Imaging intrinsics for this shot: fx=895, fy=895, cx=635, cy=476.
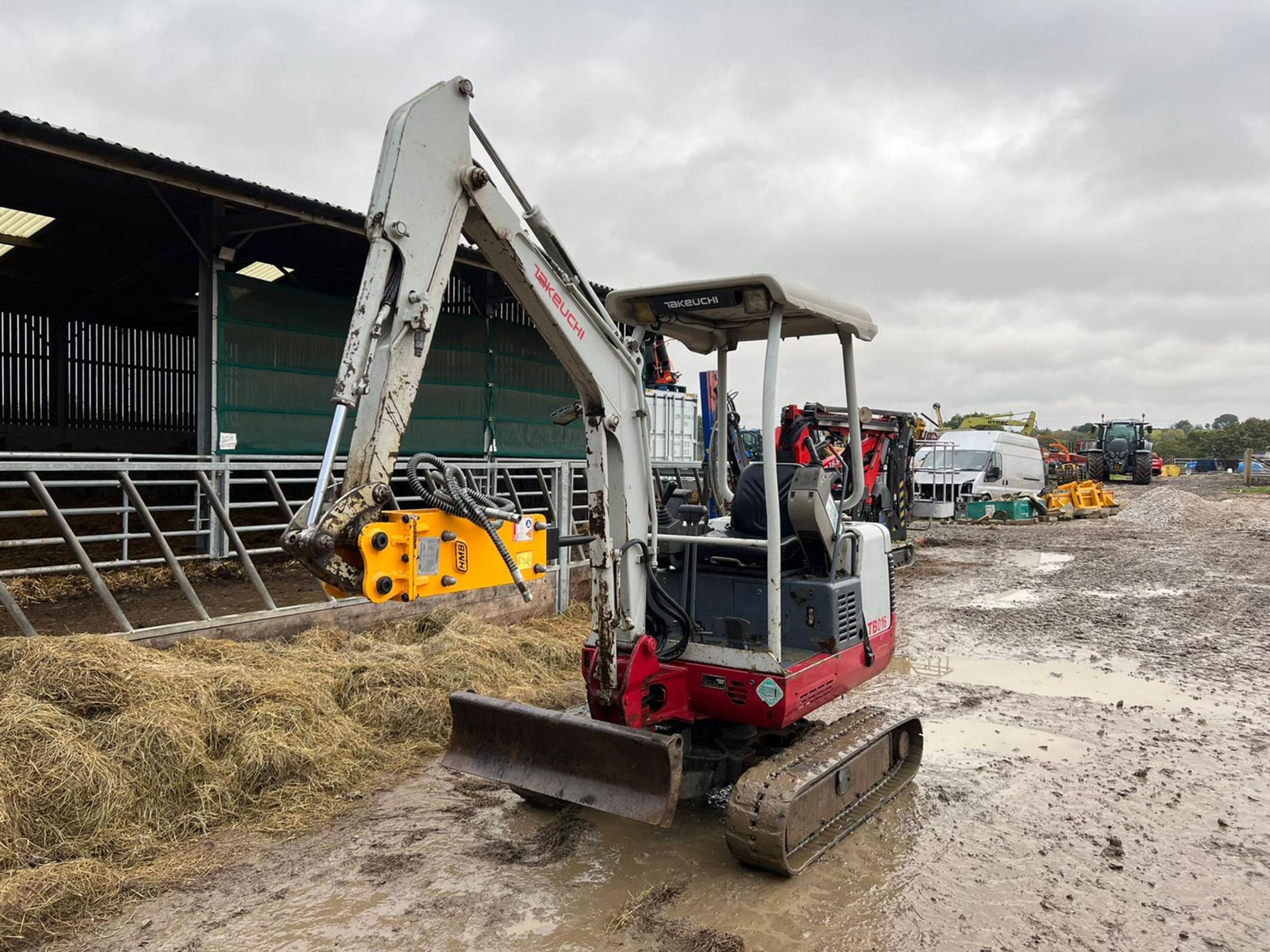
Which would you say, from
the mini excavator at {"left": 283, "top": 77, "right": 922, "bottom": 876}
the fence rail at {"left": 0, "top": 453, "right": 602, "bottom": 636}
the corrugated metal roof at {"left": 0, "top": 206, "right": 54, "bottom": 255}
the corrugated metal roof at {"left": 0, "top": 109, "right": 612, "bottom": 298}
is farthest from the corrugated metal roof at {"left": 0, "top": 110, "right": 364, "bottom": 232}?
the mini excavator at {"left": 283, "top": 77, "right": 922, "bottom": 876}

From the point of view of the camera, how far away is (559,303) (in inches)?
166

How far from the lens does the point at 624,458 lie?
4516mm

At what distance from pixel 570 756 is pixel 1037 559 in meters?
13.8

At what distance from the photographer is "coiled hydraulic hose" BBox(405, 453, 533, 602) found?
355 centimetres

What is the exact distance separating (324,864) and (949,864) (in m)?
2.96

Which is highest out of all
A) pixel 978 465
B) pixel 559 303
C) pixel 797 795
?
pixel 559 303

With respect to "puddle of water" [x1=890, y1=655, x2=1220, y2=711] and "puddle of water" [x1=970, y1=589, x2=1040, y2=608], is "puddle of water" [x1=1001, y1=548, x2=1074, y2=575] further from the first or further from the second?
"puddle of water" [x1=890, y1=655, x2=1220, y2=711]

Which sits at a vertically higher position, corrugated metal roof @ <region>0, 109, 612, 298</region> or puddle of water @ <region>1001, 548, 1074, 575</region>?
corrugated metal roof @ <region>0, 109, 612, 298</region>

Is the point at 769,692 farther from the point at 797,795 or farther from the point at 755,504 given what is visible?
the point at 755,504

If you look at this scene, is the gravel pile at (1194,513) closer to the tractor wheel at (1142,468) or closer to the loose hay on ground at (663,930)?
the tractor wheel at (1142,468)

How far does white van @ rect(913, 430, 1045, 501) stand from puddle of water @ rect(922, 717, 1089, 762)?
16.1 metres

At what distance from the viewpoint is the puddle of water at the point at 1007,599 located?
11414 millimetres

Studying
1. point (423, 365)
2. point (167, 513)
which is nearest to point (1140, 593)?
point (423, 365)

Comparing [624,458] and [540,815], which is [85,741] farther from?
[624,458]
